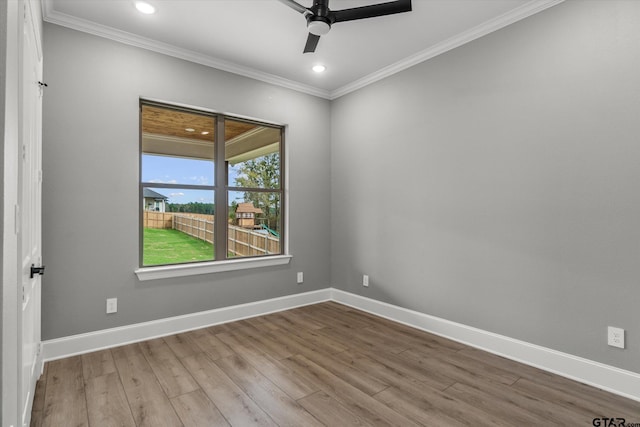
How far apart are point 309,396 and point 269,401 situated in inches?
10.2

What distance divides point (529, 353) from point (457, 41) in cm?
275

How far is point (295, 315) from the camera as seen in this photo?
3805 mm

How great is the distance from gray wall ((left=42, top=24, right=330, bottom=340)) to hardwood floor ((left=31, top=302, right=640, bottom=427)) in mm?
402

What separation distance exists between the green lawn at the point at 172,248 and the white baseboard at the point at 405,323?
0.58 m

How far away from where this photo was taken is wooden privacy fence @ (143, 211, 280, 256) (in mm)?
3307

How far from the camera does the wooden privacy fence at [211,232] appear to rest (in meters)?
3.31

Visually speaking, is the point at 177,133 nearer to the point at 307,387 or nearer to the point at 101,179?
the point at 101,179

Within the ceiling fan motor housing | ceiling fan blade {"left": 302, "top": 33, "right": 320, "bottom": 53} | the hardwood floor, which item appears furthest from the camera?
ceiling fan blade {"left": 302, "top": 33, "right": 320, "bottom": 53}

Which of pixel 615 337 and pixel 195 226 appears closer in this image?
pixel 615 337

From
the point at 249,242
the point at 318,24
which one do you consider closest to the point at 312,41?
the point at 318,24

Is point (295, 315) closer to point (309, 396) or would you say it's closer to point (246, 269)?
point (246, 269)

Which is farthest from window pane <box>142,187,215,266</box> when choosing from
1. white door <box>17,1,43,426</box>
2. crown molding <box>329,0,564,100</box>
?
crown molding <box>329,0,564,100</box>

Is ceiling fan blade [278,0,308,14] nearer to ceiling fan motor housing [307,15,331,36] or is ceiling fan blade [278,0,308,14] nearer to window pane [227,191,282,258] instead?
ceiling fan motor housing [307,15,331,36]

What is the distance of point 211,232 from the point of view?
12.0 feet
